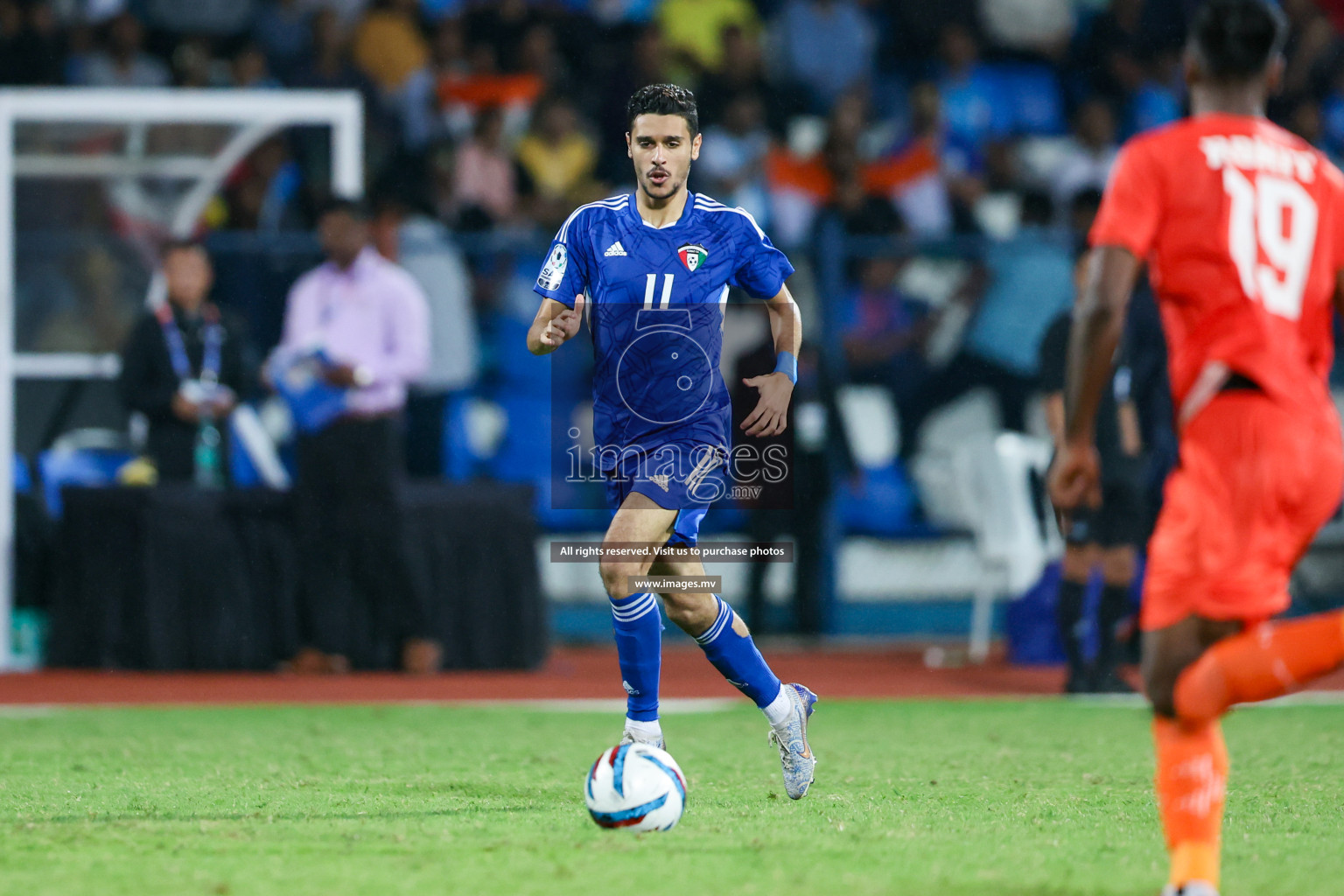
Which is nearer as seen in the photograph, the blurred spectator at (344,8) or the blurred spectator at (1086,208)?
the blurred spectator at (1086,208)

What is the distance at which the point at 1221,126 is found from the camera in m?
4.10

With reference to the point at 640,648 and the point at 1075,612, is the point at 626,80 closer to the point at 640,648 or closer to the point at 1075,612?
the point at 1075,612

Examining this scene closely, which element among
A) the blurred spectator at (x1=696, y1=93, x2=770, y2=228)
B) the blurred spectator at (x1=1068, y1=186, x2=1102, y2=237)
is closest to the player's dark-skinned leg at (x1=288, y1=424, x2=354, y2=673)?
the blurred spectator at (x1=696, y1=93, x2=770, y2=228)

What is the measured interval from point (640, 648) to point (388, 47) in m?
9.68

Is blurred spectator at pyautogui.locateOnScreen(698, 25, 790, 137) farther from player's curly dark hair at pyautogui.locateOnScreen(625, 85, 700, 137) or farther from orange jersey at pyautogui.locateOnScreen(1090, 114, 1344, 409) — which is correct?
orange jersey at pyautogui.locateOnScreen(1090, 114, 1344, 409)

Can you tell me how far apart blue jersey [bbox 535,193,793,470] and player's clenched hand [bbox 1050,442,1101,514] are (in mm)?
2074

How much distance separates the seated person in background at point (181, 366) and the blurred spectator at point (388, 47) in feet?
13.4

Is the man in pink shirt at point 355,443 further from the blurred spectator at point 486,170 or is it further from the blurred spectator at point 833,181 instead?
the blurred spectator at point 833,181

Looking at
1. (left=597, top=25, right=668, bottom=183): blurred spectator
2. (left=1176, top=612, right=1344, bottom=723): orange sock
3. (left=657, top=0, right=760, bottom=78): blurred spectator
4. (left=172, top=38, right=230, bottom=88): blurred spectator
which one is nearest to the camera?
(left=1176, top=612, right=1344, bottom=723): orange sock

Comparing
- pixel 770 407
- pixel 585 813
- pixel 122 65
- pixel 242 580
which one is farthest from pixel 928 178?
pixel 585 813

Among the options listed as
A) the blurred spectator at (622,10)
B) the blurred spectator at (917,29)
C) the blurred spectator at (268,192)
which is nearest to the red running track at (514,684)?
the blurred spectator at (268,192)

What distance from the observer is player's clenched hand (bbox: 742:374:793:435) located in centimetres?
581

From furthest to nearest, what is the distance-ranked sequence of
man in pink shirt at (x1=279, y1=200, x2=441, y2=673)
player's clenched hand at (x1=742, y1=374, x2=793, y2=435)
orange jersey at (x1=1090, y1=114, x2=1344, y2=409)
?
man in pink shirt at (x1=279, y1=200, x2=441, y2=673), player's clenched hand at (x1=742, y1=374, x2=793, y2=435), orange jersey at (x1=1090, y1=114, x2=1344, y2=409)

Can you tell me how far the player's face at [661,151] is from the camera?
601 centimetres
